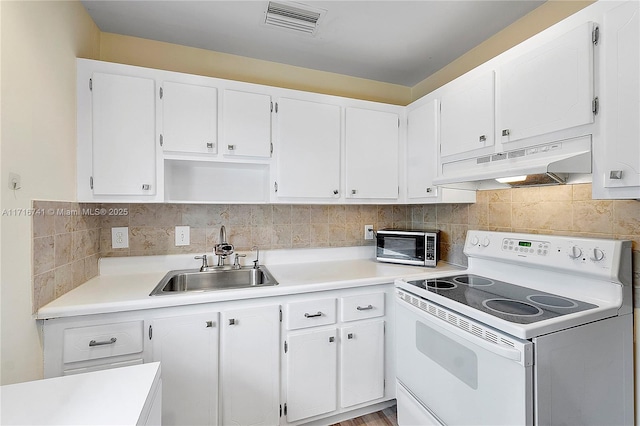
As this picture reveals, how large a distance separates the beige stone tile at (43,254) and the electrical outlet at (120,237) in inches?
20.3

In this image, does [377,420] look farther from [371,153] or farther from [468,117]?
[468,117]

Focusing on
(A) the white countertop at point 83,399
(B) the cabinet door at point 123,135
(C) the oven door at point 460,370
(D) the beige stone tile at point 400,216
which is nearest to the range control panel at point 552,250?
(C) the oven door at point 460,370

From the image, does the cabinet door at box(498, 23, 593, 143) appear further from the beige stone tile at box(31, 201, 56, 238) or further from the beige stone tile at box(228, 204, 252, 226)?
the beige stone tile at box(31, 201, 56, 238)

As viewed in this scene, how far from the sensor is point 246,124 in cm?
179

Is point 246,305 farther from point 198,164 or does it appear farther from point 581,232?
point 581,232

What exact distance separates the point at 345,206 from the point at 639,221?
1657 millimetres

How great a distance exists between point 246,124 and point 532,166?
60.8 inches

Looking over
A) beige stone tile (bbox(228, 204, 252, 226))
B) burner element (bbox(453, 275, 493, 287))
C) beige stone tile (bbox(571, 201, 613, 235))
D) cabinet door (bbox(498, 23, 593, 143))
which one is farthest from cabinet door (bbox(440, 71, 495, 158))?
beige stone tile (bbox(228, 204, 252, 226))

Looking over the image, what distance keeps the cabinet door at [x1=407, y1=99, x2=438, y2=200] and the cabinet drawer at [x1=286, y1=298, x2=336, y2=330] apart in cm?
103

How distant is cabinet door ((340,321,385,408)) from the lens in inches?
66.7

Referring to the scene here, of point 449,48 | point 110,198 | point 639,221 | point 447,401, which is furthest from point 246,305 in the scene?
point 449,48

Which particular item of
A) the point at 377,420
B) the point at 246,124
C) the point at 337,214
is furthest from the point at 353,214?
the point at 377,420

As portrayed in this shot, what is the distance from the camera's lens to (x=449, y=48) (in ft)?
6.52

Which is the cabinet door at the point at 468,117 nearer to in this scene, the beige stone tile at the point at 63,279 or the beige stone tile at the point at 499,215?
the beige stone tile at the point at 499,215
